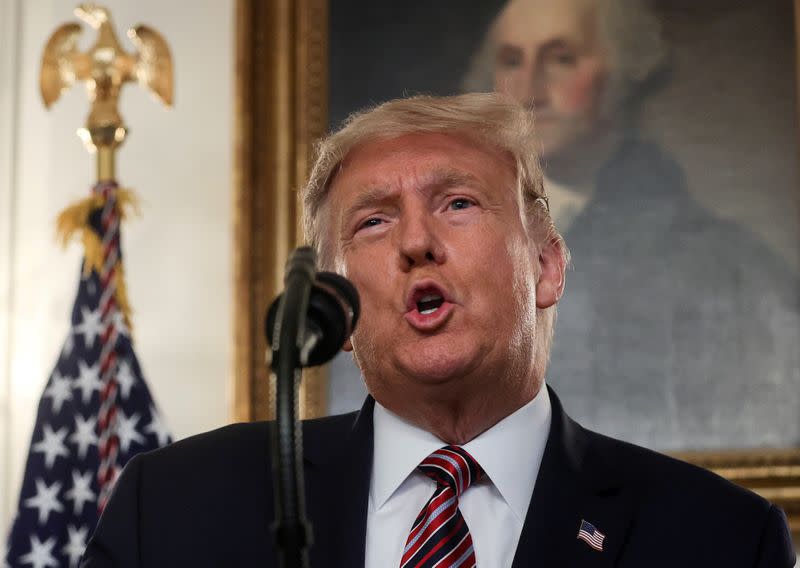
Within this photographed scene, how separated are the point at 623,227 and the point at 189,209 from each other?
1624 mm

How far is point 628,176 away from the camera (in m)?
3.86

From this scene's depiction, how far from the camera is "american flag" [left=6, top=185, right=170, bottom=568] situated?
11.3ft

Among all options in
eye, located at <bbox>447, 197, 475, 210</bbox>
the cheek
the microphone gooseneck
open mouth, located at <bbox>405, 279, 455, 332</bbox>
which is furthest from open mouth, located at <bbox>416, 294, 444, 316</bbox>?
the cheek

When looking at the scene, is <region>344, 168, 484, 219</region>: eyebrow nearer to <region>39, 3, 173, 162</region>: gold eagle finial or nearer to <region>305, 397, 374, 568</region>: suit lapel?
<region>305, 397, 374, 568</region>: suit lapel

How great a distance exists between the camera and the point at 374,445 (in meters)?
2.08

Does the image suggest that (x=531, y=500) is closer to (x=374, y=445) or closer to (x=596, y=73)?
(x=374, y=445)

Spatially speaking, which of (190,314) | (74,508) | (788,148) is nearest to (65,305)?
(190,314)

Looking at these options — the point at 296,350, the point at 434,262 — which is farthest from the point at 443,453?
the point at 296,350

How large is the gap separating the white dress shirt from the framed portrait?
1.73 meters

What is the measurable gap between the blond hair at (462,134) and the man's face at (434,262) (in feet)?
0.09

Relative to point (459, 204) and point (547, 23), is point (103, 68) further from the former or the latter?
point (459, 204)

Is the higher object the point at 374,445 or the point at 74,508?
the point at 374,445

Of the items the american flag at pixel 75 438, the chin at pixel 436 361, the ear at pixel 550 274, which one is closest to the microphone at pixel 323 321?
the chin at pixel 436 361

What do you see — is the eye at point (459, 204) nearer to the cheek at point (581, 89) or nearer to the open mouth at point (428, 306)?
the open mouth at point (428, 306)
